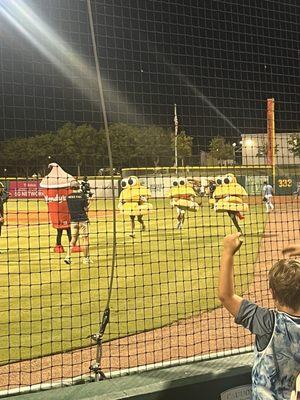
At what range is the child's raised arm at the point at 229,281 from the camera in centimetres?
243

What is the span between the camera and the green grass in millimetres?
5668

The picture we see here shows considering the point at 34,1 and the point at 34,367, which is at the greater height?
the point at 34,1

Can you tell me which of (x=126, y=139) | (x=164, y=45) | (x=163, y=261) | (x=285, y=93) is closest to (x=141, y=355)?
(x=164, y=45)

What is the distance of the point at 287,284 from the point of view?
219 cm

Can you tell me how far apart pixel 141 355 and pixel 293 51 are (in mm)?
4529

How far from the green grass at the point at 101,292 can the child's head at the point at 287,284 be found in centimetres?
332

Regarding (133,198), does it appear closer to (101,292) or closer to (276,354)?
(101,292)

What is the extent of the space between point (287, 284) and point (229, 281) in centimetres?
35

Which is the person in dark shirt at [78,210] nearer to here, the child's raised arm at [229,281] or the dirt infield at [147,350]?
the dirt infield at [147,350]

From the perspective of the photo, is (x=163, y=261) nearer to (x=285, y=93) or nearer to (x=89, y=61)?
(x=285, y=93)

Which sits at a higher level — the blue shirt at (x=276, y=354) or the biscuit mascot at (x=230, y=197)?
the biscuit mascot at (x=230, y=197)

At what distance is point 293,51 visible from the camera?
284 inches

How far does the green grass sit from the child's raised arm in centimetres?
302

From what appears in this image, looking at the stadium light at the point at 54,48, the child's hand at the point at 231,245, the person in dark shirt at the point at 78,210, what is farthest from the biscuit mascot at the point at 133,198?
the child's hand at the point at 231,245
